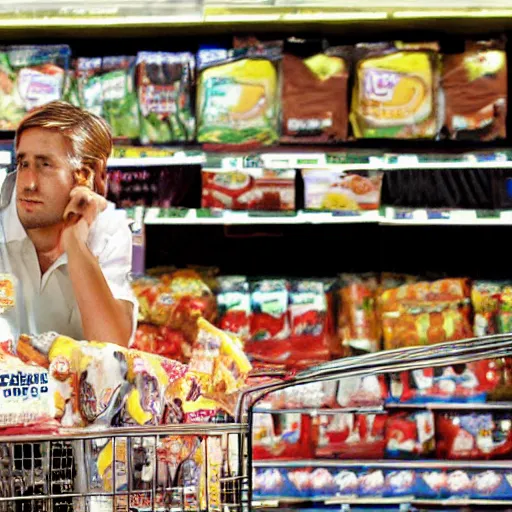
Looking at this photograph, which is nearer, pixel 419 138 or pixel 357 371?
pixel 357 371

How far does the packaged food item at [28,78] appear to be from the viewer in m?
3.71

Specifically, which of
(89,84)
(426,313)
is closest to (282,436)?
(426,313)

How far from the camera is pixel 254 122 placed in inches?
146

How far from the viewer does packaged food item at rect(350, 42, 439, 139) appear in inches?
147

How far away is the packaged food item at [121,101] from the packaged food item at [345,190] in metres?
0.66

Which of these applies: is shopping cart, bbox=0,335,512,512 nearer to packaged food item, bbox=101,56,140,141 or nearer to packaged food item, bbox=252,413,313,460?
packaged food item, bbox=252,413,313,460

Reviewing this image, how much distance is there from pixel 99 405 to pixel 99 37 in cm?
169

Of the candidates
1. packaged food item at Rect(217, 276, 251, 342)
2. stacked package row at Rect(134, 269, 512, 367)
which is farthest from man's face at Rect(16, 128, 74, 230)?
packaged food item at Rect(217, 276, 251, 342)

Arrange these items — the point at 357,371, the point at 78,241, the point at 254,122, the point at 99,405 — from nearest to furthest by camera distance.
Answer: the point at 357,371
the point at 99,405
the point at 78,241
the point at 254,122

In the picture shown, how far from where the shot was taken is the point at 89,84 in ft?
12.3

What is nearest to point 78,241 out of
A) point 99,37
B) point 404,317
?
point 99,37

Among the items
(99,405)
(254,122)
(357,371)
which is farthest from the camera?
(254,122)

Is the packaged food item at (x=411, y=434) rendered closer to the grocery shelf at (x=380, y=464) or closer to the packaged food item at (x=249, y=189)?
the grocery shelf at (x=380, y=464)

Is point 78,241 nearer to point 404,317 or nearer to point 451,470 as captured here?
point 404,317
